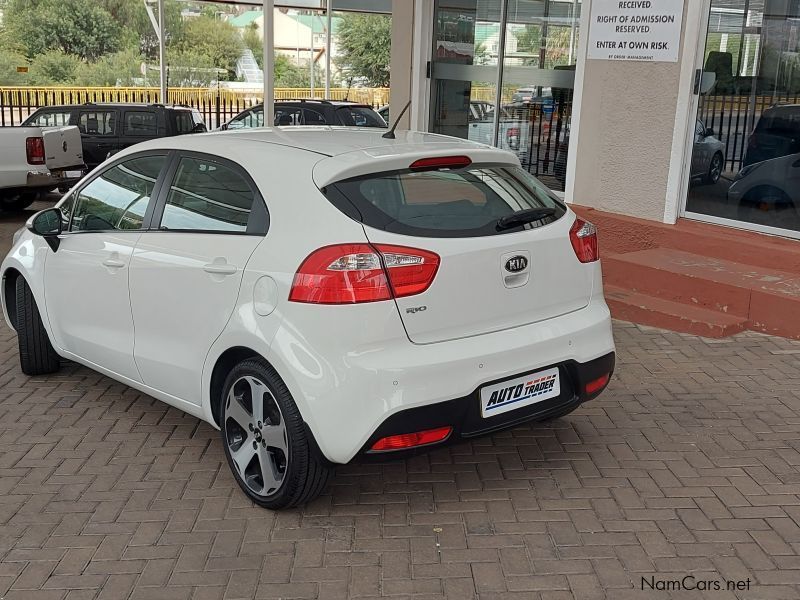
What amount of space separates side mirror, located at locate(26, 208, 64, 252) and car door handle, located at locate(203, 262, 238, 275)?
157cm

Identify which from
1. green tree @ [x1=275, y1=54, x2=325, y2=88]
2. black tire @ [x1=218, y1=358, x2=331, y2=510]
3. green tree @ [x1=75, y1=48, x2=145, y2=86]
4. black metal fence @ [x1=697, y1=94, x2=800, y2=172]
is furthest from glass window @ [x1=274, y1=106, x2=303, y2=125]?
green tree @ [x1=275, y1=54, x2=325, y2=88]

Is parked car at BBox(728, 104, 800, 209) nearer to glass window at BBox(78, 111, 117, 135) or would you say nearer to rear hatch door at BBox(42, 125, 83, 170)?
rear hatch door at BBox(42, 125, 83, 170)

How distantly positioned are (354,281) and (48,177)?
9669mm

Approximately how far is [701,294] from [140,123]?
11.8 meters

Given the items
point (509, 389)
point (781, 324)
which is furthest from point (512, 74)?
point (509, 389)

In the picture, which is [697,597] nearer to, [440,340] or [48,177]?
[440,340]

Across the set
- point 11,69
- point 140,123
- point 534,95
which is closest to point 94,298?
point 534,95

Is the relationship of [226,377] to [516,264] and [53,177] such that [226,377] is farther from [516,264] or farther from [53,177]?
[53,177]

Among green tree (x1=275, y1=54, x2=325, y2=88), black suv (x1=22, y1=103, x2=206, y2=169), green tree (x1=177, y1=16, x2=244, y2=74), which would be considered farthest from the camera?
green tree (x1=177, y1=16, x2=244, y2=74)

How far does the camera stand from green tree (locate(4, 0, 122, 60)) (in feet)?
158

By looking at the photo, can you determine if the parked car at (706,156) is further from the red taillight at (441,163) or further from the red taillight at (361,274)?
the red taillight at (361,274)

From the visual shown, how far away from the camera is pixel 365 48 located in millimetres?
58719

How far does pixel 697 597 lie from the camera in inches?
131

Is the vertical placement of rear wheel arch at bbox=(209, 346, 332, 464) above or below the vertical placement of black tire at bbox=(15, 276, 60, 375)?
above
